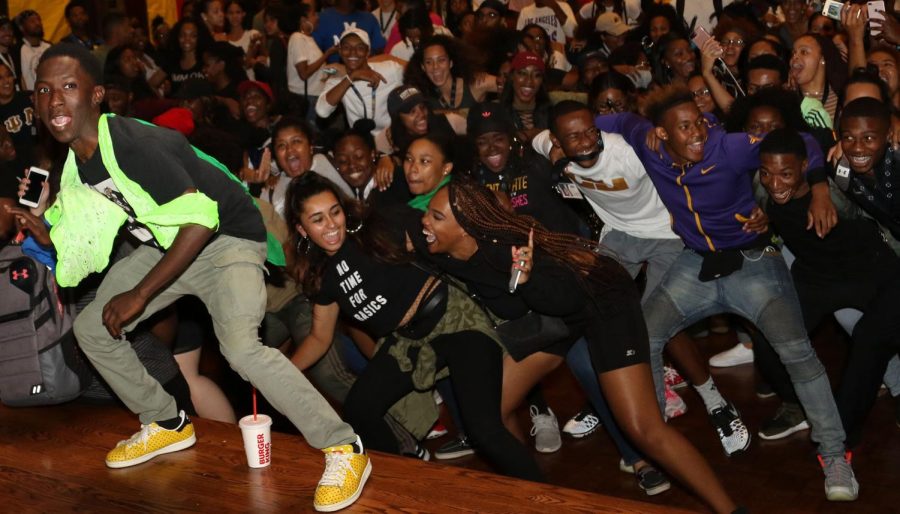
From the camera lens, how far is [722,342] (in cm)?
561

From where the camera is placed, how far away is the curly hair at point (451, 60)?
18.7ft

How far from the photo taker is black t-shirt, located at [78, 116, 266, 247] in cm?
300

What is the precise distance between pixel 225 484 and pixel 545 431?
5.09ft

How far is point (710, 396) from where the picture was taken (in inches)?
173

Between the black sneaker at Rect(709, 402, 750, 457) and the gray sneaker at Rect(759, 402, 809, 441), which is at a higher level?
the black sneaker at Rect(709, 402, 750, 457)

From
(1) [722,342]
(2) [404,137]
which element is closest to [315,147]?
(2) [404,137]

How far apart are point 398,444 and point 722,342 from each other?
2.43 metres

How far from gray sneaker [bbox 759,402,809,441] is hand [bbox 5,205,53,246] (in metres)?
3.01

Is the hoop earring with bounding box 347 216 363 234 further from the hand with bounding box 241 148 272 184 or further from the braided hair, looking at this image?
the hand with bounding box 241 148 272 184

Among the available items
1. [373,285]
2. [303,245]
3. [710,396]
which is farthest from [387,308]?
[710,396]

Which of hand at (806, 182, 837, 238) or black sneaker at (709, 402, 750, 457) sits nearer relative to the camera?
hand at (806, 182, 837, 238)

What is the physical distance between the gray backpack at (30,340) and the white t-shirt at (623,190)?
222 cm

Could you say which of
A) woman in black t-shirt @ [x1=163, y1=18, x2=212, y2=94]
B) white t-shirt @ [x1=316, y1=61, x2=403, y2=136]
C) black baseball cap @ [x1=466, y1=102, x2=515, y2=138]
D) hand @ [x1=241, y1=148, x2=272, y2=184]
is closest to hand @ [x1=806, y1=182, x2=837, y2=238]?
black baseball cap @ [x1=466, y1=102, x2=515, y2=138]

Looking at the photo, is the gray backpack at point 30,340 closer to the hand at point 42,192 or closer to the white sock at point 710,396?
the hand at point 42,192
